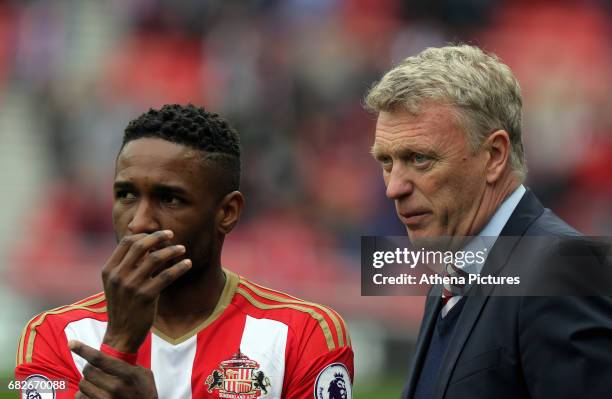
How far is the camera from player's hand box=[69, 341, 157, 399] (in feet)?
10.4

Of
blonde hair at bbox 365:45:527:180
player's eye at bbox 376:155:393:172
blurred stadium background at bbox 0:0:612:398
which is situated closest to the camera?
blonde hair at bbox 365:45:527:180

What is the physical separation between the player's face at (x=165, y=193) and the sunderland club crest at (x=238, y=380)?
350 millimetres

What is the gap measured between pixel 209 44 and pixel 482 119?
10.2m

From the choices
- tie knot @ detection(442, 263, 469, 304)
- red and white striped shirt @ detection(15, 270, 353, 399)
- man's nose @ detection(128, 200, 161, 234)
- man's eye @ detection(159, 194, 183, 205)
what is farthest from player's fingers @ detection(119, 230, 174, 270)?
tie knot @ detection(442, 263, 469, 304)

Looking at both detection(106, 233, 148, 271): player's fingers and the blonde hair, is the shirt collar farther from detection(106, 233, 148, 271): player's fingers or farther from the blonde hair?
detection(106, 233, 148, 271): player's fingers

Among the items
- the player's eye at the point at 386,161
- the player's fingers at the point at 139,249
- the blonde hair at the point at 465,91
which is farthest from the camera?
the player's eye at the point at 386,161

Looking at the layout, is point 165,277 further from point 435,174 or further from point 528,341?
point 528,341

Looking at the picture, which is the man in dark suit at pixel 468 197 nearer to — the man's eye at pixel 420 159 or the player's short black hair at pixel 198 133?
the man's eye at pixel 420 159

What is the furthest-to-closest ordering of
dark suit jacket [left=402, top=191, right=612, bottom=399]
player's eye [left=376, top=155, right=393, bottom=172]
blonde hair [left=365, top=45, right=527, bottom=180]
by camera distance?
1. player's eye [left=376, top=155, right=393, bottom=172]
2. blonde hair [left=365, top=45, right=527, bottom=180]
3. dark suit jacket [left=402, top=191, right=612, bottom=399]

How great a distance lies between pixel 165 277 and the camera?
3250 millimetres

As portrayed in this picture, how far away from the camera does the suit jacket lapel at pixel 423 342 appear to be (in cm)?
356

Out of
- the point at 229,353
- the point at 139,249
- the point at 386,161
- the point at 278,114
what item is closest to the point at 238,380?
the point at 229,353

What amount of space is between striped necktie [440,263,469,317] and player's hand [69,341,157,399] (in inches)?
39.1

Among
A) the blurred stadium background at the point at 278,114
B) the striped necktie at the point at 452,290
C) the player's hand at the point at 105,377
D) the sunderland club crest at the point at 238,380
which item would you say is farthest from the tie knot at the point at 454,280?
the blurred stadium background at the point at 278,114
